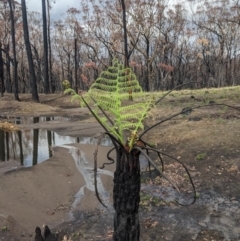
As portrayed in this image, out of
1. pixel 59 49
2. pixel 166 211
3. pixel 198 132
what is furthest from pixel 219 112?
Answer: pixel 59 49

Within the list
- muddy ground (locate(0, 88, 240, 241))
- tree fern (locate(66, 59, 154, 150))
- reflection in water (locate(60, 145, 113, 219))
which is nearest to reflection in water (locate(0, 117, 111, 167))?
muddy ground (locate(0, 88, 240, 241))

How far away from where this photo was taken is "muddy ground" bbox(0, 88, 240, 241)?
487cm

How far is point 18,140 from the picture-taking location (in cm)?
1184

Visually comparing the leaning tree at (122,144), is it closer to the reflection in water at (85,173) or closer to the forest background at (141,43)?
the reflection in water at (85,173)

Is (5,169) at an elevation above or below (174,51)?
below

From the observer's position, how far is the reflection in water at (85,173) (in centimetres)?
647

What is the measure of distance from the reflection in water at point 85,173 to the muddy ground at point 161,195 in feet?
0.39

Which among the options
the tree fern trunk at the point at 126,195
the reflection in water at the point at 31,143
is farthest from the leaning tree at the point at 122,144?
the reflection in water at the point at 31,143

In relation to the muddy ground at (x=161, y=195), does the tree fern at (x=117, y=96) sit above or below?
above

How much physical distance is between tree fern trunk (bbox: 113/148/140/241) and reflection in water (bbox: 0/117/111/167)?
6358 mm

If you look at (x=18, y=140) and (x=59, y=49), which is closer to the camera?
(x=18, y=140)

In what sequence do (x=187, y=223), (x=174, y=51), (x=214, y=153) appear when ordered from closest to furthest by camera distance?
(x=187, y=223)
(x=214, y=153)
(x=174, y=51)

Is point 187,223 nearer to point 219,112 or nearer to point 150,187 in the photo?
point 150,187

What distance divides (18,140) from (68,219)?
6992 mm
